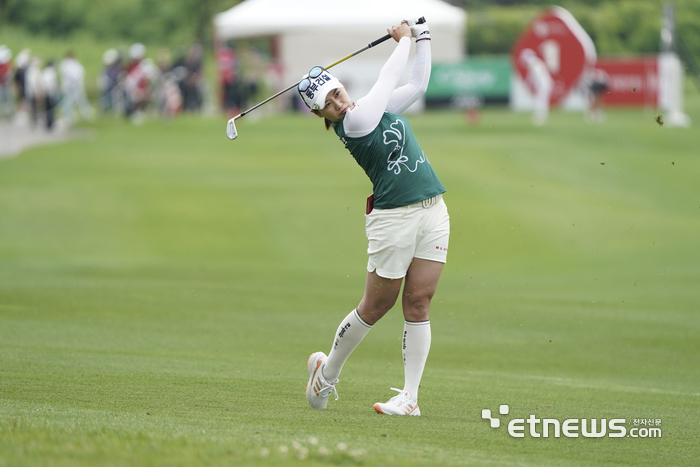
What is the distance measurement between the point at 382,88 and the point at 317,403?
2.14 metres

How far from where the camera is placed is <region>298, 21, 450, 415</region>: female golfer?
6.04 meters

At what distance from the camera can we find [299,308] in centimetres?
1212

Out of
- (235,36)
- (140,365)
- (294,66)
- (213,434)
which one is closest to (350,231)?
(140,365)

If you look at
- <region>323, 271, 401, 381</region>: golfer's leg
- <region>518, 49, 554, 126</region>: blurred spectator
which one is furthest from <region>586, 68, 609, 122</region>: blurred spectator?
<region>323, 271, 401, 381</region>: golfer's leg

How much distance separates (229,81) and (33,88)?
24.8ft

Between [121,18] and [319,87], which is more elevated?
[121,18]

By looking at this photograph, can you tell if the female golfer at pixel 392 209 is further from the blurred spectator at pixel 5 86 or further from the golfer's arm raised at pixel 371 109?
the blurred spectator at pixel 5 86

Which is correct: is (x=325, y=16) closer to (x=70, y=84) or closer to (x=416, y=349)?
(x=70, y=84)

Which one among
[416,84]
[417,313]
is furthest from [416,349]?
[416,84]

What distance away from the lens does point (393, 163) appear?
6156mm

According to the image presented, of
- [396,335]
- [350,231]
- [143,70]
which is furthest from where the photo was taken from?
[143,70]

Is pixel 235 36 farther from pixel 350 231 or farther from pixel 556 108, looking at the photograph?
pixel 350 231

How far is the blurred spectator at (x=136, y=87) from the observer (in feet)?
112

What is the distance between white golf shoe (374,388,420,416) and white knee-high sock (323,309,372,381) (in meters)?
0.42
